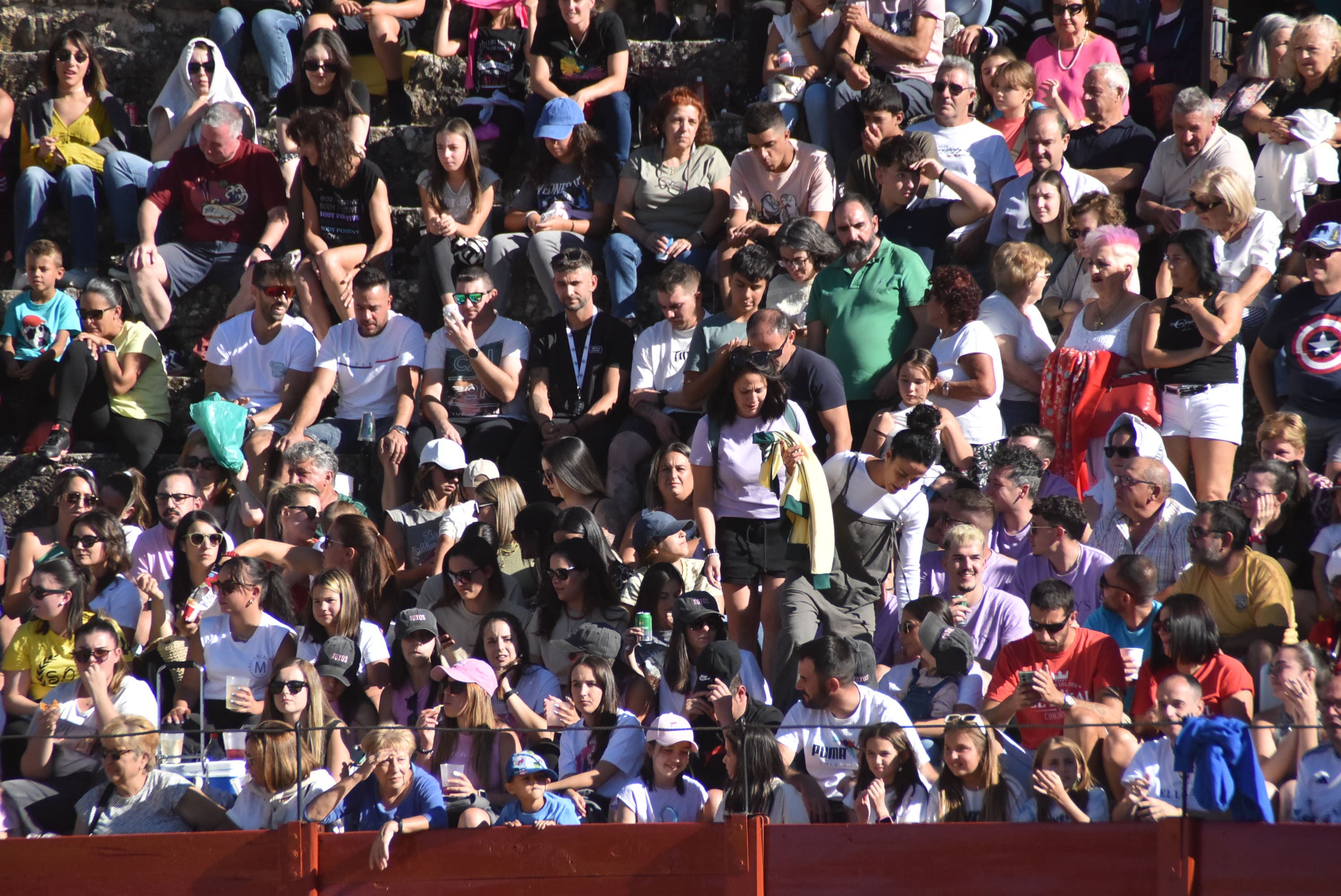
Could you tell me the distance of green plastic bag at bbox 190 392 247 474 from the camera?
8.12 m

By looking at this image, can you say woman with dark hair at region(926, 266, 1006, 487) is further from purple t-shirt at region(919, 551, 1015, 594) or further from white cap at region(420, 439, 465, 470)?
white cap at region(420, 439, 465, 470)

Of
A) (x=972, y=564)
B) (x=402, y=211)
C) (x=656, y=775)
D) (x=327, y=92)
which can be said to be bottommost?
(x=656, y=775)

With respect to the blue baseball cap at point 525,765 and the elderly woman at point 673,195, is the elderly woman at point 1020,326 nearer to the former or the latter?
the elderly woman at point 673,195

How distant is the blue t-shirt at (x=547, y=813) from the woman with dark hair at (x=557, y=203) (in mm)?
3468


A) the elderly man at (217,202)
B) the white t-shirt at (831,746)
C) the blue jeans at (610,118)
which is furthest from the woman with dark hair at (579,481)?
the elderly man at (217,202)

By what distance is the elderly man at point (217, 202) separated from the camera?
9.22m

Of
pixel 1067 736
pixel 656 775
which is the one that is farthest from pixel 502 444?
pixel 1067 736

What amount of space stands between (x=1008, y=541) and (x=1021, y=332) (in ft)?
3.67

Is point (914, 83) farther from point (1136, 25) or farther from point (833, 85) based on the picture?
point (1136, 25)

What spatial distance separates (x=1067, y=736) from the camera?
17.6 feet

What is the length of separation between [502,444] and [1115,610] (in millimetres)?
3048

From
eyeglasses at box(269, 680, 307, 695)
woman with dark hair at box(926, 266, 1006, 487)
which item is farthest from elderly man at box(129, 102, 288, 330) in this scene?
woman with dark hair at box(926, 266, 1006, 487)

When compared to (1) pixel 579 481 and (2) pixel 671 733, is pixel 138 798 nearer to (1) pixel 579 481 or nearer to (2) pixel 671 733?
(2) pixel 671 733

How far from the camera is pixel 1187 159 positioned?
8234 millimetres
